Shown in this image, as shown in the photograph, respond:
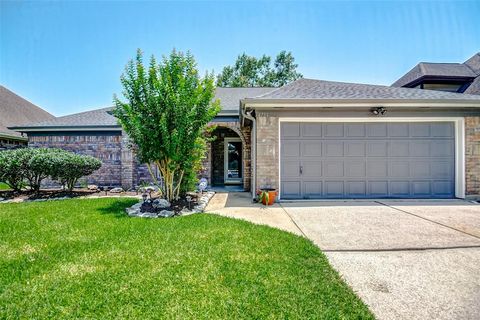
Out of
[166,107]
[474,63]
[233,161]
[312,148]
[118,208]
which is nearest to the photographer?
[166,107]

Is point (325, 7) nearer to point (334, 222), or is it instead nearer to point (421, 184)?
point (421, 184)

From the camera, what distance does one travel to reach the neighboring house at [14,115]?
551 inches

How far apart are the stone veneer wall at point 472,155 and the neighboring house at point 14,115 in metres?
20.4

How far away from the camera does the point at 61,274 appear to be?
292 cm

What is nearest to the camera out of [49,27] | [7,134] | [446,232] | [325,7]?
[446,232]

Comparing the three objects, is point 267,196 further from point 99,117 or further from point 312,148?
point 99,117

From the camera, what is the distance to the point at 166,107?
615 centimetres

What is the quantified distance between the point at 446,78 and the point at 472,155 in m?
8.78

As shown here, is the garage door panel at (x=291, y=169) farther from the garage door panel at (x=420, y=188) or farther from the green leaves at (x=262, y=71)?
the green leaves at (x=262, y=71)

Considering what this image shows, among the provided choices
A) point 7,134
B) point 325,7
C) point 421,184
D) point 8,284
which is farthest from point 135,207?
point 7,134

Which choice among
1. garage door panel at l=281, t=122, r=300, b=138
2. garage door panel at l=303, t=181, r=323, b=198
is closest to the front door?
garage door panel at l=281, t=122, r=300, b=138

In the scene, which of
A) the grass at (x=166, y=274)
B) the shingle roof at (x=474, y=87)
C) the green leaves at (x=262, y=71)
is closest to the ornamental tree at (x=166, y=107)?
the grass at (x=166, y=274)

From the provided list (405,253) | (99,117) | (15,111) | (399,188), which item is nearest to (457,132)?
(399,188)

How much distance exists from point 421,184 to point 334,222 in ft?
15.5
